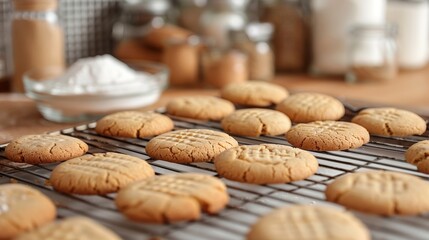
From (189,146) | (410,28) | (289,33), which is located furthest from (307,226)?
(410,28)

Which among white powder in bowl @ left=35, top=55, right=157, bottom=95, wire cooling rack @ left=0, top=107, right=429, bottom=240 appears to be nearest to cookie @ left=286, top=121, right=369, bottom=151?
wire cooling rack @ left=0, top=107, right=429, bottom=240

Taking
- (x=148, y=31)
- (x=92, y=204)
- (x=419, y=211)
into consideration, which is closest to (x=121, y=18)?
(x=148, y=31)

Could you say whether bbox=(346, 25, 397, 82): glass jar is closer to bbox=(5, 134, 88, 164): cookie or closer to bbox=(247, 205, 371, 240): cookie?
bbox=(5, 134, 88, 164): cookie

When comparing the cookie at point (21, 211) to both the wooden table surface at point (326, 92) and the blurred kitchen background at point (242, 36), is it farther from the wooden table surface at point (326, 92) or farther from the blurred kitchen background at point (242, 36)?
the blurred kitchen background at point (242, 36)

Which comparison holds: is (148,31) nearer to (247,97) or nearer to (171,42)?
(171,42)

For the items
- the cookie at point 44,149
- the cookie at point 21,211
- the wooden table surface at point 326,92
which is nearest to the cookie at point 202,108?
the wooden table surface at point 326,92
